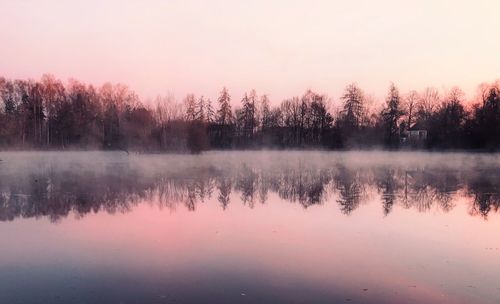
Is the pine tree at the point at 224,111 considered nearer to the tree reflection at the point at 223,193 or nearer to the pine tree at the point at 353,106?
the pine tree at the point at 353,106

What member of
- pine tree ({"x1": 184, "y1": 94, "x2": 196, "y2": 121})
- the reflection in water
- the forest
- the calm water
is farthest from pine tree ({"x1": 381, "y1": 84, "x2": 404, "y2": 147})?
the calm water

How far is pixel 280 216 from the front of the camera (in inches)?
415

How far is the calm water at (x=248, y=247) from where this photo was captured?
17.6 ft

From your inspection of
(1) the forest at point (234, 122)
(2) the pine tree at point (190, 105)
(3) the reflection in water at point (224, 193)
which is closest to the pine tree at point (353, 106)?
(1) the forest at point (234, 122)

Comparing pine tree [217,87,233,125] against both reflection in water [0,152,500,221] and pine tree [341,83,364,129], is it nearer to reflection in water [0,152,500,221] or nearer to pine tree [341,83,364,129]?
pine tree [341,83,364,129]

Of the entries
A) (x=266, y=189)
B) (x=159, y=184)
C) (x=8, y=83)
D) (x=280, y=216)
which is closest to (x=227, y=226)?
(x=280, y=216)

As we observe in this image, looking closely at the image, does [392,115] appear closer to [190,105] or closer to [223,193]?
[190,105]

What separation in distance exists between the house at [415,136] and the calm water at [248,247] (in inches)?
1668

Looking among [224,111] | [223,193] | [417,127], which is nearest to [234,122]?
[224,111]

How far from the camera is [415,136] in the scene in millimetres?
58594

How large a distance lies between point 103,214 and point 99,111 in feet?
159

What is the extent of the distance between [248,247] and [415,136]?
2198 inches

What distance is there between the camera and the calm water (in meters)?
5.36

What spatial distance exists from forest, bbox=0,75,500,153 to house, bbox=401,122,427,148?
16 cm
